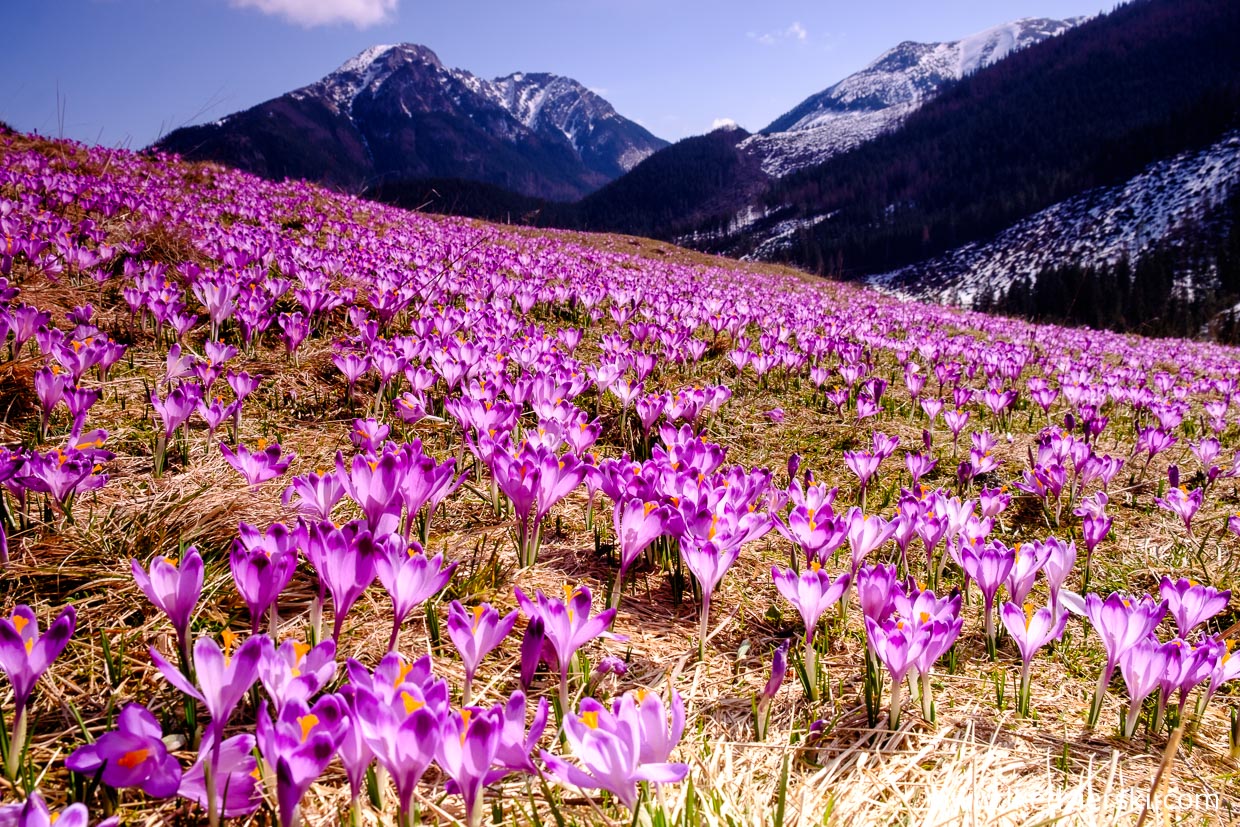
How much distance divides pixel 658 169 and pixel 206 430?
204 metres

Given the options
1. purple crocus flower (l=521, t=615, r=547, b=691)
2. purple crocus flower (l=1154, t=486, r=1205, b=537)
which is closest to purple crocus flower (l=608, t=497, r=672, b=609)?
purple crocus flower (l=521, t=615, r=547, b=691)

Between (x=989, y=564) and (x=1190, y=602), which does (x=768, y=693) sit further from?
(x=1190, y=602)

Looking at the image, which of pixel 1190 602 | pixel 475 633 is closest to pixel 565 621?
pixel 475 633

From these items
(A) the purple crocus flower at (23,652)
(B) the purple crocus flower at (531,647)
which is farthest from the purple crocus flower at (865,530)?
(A) the purple crocus flower at (23,652)

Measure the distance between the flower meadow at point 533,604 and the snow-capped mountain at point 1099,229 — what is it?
6070 centimetres

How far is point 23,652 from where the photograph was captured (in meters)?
1.24

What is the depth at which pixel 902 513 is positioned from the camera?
8.72 feet

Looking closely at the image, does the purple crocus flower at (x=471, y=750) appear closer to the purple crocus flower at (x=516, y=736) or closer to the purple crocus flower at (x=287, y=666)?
the purple crocus flower at (x=516, y=736)

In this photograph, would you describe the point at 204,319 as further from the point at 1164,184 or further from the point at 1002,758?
the point at 1164,184

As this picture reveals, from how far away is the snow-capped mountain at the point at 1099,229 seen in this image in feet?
190

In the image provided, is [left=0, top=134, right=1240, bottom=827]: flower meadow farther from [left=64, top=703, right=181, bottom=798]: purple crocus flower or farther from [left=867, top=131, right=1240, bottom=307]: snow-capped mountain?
[left=867, top=131, right=1240, bottom=307]: snow-capped mountain

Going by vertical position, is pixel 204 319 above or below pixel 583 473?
above

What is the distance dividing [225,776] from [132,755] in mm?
168

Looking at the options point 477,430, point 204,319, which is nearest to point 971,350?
point 477,430
